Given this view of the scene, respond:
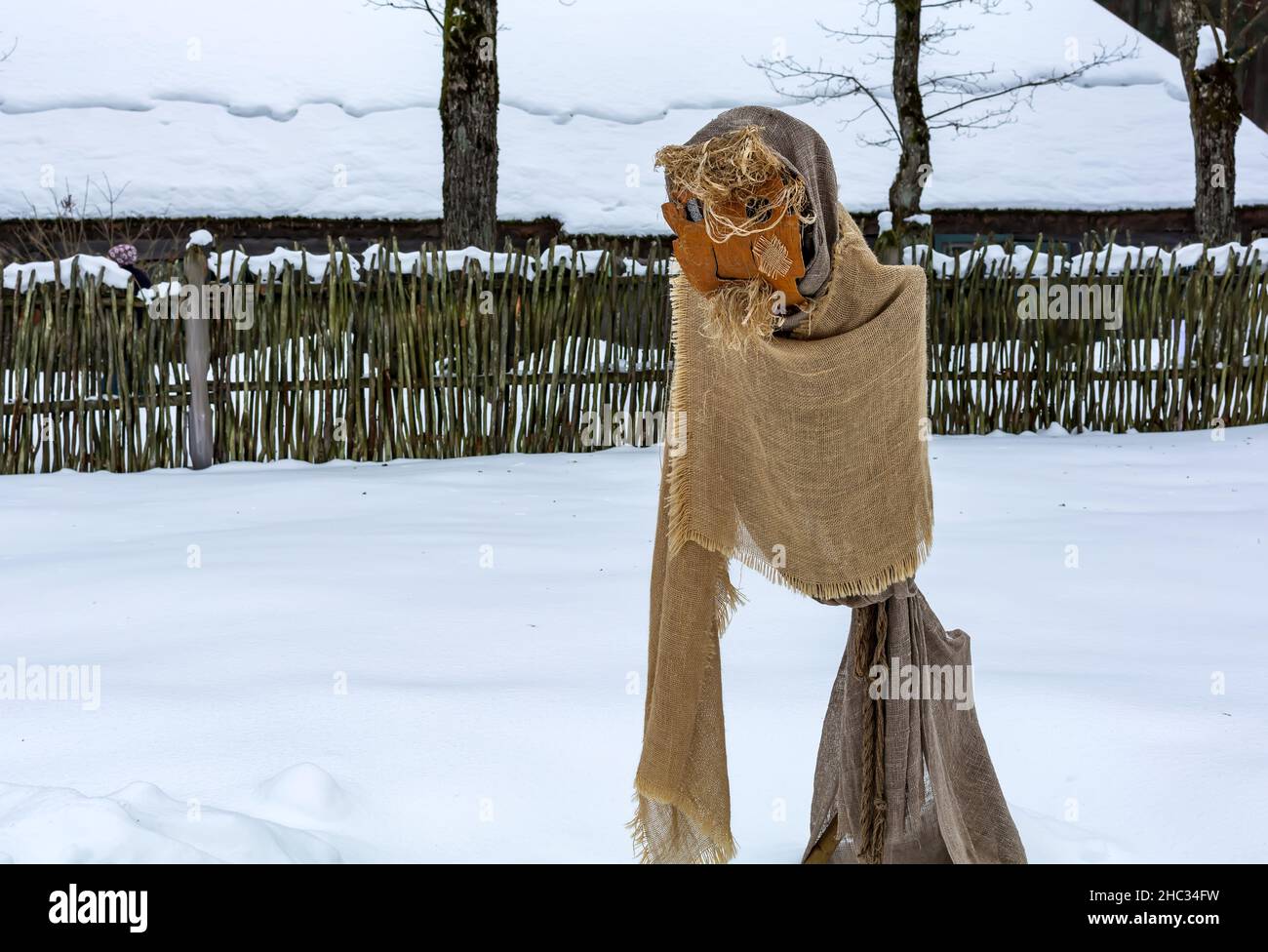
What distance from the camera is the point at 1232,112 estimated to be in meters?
12.2

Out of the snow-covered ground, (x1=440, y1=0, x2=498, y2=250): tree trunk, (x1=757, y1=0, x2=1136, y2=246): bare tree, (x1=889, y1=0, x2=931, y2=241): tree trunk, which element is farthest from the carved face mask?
(x1=757, y1=0, x2=1136, y2=246): bare tree

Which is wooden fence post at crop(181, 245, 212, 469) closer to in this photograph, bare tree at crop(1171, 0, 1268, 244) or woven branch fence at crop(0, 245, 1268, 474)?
woven branch fence at crop(0, 245, 1268, 474)

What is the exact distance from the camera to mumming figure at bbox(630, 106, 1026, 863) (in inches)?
84.4

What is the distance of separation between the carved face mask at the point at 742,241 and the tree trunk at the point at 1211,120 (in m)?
11.5

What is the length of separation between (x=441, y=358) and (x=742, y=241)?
5.99 meters

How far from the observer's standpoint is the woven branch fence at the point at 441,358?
757 centimetres

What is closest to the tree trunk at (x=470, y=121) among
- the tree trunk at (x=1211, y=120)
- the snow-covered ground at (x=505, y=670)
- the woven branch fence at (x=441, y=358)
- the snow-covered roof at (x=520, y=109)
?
the woven branch fence at (x=441, y=358)

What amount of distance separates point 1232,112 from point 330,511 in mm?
10026

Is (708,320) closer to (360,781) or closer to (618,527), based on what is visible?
(360,781)

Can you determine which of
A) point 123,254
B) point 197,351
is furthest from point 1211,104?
point 123,254

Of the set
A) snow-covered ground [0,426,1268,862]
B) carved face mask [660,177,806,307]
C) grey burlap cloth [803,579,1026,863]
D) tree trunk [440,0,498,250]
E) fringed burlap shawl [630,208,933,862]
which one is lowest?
snow-covered ground [0,426,1268,862]

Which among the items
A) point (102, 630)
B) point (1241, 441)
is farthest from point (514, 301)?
point (1241, 441)

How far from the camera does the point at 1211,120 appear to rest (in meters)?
12.2

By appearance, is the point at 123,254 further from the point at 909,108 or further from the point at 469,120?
the point at 909,108
